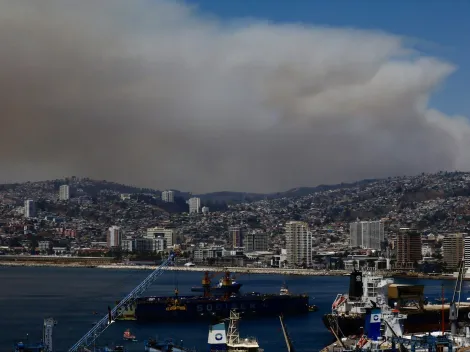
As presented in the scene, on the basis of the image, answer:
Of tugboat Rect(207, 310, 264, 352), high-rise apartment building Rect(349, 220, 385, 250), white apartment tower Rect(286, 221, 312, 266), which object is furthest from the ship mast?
high-rise apartment building Rect(349, 220, 385, 250)

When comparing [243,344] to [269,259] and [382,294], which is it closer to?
[382,294]

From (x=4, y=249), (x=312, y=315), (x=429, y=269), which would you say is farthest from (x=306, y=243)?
(x=312, y=315)

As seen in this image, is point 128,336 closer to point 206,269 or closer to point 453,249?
point 206,269

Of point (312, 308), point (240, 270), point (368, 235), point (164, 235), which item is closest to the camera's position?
point (312, 308)

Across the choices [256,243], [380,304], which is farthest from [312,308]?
[256,243]

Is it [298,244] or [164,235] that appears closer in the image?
[298,244]

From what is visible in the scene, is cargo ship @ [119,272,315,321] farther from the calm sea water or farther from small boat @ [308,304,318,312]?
the calm sea water
